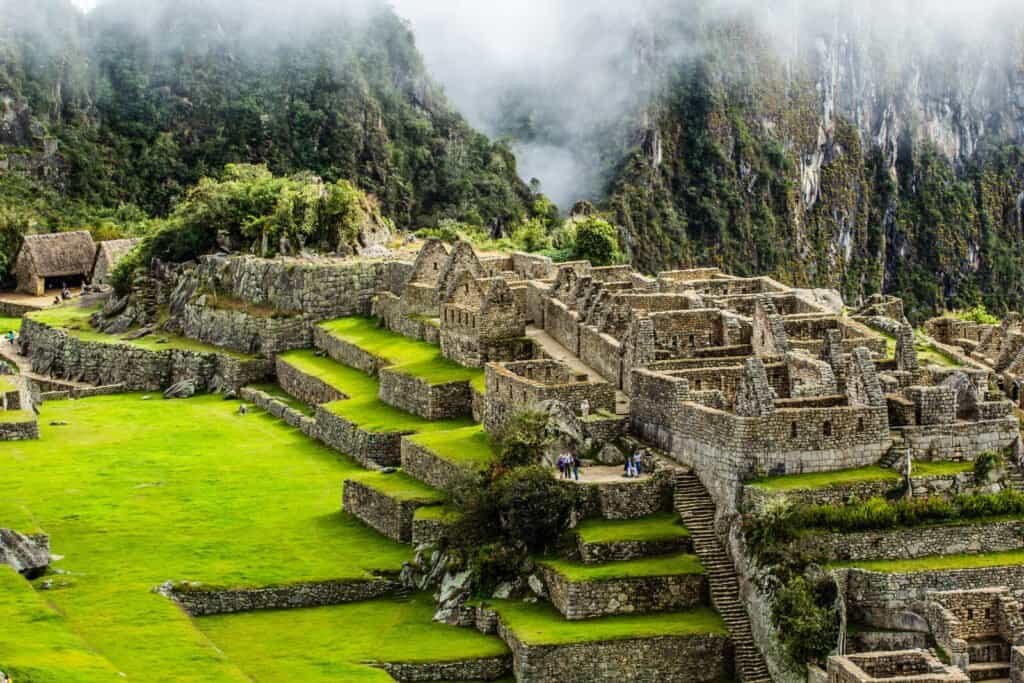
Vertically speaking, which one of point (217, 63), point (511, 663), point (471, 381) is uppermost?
point (217, 63)

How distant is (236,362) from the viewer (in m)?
73.6

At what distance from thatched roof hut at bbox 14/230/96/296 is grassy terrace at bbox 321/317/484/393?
25270mm

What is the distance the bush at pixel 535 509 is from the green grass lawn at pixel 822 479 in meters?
4.07

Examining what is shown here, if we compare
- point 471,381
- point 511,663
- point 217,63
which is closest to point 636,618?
point 511,663

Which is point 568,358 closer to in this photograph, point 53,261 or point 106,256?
point 106,256

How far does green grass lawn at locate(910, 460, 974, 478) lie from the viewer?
Result: 149ft

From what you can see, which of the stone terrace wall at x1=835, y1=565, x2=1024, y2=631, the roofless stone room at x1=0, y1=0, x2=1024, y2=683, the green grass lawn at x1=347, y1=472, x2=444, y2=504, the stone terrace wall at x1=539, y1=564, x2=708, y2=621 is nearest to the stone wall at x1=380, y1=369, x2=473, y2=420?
the roofless stone room at x1=0, y1=0, x2=1024, y2=683

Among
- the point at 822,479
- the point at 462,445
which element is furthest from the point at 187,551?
the point at 822,479

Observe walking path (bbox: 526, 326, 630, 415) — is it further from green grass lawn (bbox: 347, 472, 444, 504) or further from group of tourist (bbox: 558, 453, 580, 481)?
green grass lawn (bbox: 347, 472, 444, 504)

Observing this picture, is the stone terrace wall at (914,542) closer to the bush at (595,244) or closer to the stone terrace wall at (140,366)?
the stone terrace wall at (140,366)

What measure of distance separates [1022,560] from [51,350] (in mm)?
44296

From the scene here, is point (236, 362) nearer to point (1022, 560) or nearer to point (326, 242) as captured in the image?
point (326, 242)

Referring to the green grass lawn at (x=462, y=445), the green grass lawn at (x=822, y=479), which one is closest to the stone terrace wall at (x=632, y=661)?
the green grass lawn at (x=822, y=479)

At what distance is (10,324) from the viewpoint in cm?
8931
